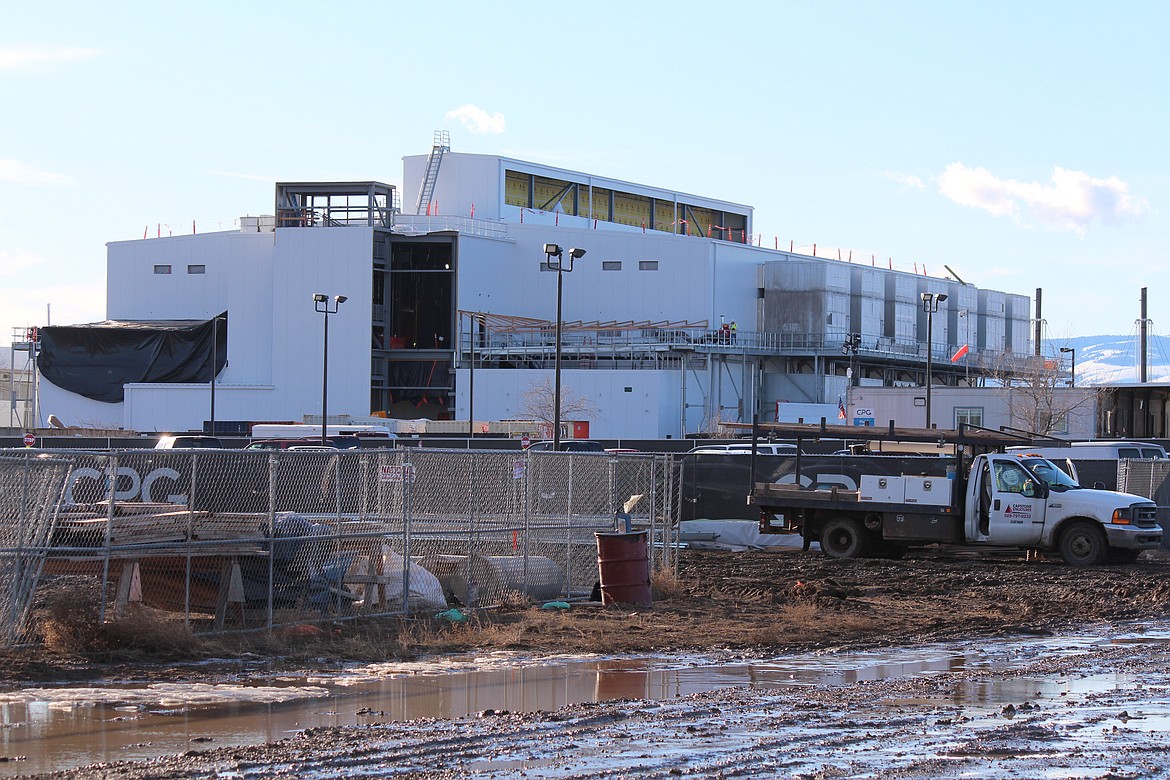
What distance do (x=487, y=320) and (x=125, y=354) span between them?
20.9 metres

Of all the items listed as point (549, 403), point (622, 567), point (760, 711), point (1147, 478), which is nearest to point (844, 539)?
point (1147, 478)

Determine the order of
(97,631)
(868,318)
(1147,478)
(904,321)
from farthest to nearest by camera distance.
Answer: (904,321) → (868,318) → (1147,478) → (97,631)

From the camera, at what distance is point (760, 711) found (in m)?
10.7

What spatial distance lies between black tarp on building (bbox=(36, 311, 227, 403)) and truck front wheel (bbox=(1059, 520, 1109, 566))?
6088 cm

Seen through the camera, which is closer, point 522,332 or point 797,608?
point 797,608

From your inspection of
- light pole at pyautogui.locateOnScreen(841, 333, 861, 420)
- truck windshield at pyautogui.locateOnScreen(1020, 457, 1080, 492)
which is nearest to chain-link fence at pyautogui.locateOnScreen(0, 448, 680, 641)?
truck windshield at pyautogui.locateOnScreen(1020, 457, 1080, 492)

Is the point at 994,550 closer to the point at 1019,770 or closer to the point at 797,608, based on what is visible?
the point at 797,608

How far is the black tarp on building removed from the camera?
263 ft

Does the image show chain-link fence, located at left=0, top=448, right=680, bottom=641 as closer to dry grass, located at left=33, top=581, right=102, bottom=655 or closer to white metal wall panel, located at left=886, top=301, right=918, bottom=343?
dry grass, located at left=33, top=581, right=102, bottom=655

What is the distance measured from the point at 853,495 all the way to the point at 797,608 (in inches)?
373

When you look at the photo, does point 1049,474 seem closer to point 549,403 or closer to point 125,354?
point 549,403

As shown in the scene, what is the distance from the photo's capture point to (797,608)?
17938 mm

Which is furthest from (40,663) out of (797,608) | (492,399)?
(492,399)

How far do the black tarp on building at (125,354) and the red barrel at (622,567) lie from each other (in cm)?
6468
